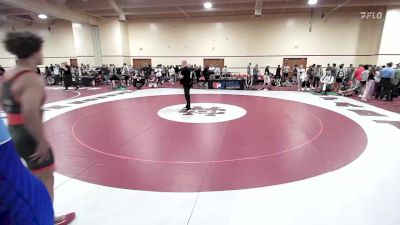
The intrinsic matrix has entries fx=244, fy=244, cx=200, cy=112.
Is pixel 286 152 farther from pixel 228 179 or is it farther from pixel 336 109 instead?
pixel 336 109

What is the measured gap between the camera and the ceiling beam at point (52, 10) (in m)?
13.0

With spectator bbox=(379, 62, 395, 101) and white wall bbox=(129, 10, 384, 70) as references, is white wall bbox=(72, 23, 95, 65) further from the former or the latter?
spectator bbox=(379, 62, 395, 101)

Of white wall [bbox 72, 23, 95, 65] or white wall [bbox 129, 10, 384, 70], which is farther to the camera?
white wall [bbox 72, 23, 95, 65]

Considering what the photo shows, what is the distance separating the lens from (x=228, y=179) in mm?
3422

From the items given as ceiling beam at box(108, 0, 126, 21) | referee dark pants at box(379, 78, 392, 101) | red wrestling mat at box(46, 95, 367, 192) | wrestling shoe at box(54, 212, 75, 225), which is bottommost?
red wrestling mat at box(46, 95, 367, 192)

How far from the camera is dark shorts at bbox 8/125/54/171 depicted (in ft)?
6.18

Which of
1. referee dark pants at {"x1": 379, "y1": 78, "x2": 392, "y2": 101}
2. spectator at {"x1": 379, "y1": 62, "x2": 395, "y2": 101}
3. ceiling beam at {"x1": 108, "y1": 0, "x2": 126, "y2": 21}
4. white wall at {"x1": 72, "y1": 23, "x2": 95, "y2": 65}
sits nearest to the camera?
spectator at {"x1": 379, "y1": 62, "x2": 395, "y2": 101}

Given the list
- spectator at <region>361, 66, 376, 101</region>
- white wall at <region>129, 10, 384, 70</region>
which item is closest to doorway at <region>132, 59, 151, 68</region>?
white wall at <region>129, 10, 384, 70</region>

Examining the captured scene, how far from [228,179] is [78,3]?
1818cm

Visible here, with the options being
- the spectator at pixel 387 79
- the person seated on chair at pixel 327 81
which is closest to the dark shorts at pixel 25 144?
the spectator at pixel 387 79

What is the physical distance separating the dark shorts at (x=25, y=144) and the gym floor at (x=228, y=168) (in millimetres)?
907

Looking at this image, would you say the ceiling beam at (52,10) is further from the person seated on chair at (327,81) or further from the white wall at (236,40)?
the person seated on chair at (327,81)

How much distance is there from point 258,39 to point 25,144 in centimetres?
1942

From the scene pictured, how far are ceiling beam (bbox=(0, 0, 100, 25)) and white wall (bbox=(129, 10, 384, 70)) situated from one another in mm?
3658
